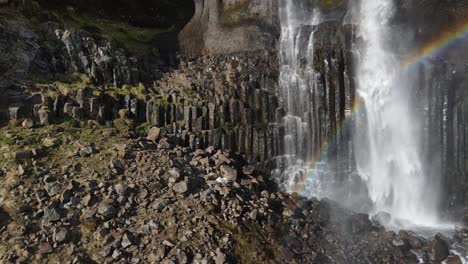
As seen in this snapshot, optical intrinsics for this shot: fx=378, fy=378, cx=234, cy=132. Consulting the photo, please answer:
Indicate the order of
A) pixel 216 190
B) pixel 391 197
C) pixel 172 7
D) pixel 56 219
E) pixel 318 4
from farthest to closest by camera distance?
pixel 172 7 → pixel 318 4 → pixel 391 197 → pixel 216 190 → pixel 56 219

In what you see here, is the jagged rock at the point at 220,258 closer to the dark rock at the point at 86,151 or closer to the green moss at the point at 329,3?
the dark rock at the point at 86,151

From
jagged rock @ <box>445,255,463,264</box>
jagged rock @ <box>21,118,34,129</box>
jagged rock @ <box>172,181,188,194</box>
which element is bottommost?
jagged rock @ <box>445,255,463,264</box>

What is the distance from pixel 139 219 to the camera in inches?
540

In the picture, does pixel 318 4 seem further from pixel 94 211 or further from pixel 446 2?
pixel 94 211

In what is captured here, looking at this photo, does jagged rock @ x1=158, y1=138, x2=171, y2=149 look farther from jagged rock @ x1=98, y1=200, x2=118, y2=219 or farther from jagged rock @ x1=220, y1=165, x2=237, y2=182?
jagged rock @ x1=98, y1=200, x2=118, y2=219

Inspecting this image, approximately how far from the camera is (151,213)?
14.0m

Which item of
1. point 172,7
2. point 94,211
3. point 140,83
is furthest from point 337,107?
point 172,7

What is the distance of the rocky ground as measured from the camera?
1252cm

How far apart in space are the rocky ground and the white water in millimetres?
3183

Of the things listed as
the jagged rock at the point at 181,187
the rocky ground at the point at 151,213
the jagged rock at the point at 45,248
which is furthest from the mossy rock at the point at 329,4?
the jagged rock at the point at 45,248

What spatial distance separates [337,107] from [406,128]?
372 cm

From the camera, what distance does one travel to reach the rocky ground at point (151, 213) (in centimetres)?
1252

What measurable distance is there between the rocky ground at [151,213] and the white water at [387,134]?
318 cm

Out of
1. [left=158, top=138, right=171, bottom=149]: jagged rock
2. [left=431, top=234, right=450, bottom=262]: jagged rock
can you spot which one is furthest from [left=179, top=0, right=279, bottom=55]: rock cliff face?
[left=431, top=234, right=450, bottom=262]: jagged rock
